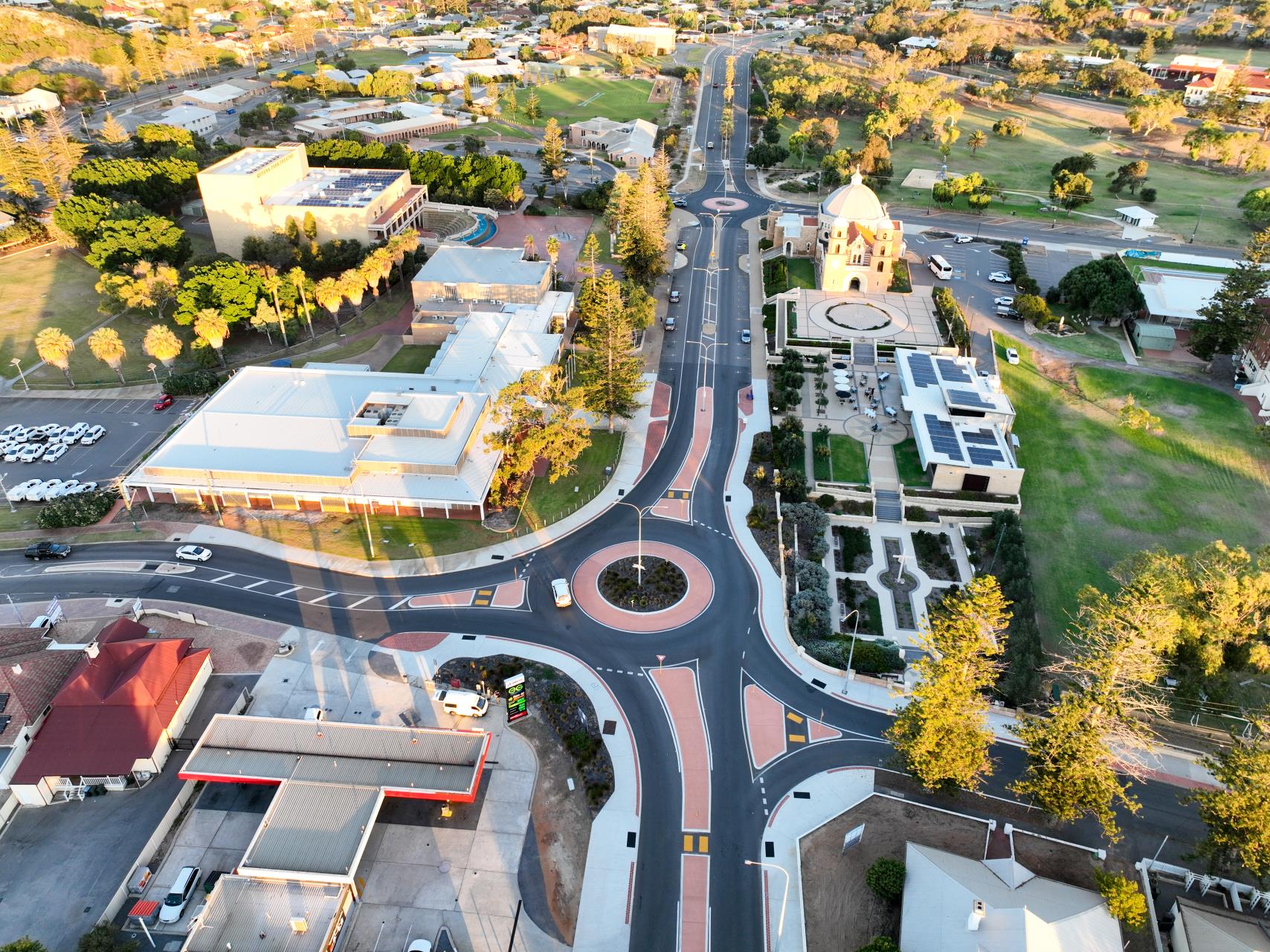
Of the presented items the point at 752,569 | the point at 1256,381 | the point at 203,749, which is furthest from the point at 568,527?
the point at 1256,381

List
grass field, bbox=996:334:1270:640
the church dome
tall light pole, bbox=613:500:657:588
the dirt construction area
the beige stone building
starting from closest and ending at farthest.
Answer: the dirt construction area
tall light pole, bbox=613:500:657:588
grass field, bbox=996:334:1270:640
the church dome
the beige stone building

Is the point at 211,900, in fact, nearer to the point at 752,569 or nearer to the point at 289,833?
the point at 289,833

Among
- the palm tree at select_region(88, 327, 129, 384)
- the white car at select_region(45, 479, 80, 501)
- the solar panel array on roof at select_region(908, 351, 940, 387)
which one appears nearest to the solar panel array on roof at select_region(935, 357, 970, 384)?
the solar panel array on roof at select_region(908, 351, 940, 387)

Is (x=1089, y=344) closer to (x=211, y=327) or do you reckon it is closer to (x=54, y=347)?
(x=211, y=327)

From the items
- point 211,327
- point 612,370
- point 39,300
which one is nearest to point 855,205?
point 612,370

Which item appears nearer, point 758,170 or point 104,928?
point 104,928

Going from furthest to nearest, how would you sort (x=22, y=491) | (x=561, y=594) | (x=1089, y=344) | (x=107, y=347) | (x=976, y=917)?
1. (x=1089, y=344)
2. (x=107, y=347)
3. (x=22, y=491)
4. (x=561, y=594)
5. (x=976, y=917)

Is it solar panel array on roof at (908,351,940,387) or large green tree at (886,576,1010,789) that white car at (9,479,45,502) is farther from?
solar panel array on roof at (908,351,940,387)
